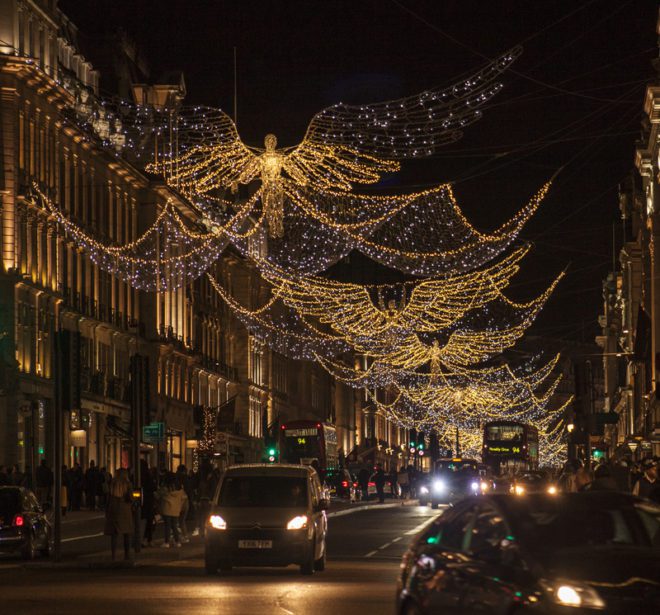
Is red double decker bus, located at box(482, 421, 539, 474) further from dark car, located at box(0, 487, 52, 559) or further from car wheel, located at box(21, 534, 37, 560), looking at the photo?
car wheel, located at box(21, 534, 37, 560)

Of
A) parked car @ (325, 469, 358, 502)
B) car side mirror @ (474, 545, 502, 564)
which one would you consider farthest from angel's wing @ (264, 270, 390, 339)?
car side mirror @ (474, 545, 502, 564)

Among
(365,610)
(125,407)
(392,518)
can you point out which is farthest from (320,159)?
(125,407)

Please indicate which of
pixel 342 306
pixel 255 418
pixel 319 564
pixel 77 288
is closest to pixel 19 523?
pixel 319 564

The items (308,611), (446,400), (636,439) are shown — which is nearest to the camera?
(308,611)

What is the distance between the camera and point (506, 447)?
8450 centimetres

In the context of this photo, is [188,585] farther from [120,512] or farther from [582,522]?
[582,522]

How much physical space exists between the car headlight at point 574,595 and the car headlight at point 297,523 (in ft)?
44.6

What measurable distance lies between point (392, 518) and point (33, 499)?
23530 millimetres

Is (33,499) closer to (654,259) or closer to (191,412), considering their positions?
(654,259)

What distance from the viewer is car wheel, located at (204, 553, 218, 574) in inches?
968

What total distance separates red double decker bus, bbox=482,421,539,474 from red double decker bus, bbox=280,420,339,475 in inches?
319

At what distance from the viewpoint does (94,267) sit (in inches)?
2692

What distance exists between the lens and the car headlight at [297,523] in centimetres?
2453

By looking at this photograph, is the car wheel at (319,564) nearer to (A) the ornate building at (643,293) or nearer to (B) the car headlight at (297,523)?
(B) the car headlight at (297,523)
